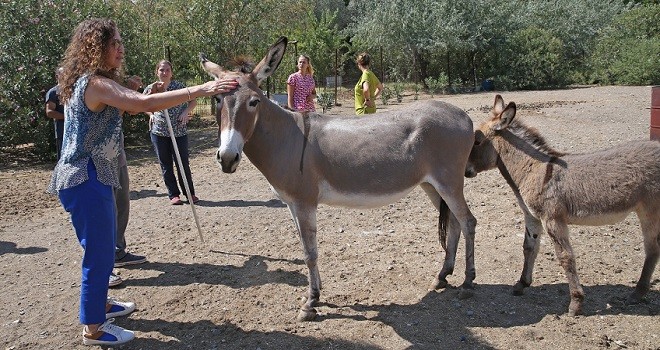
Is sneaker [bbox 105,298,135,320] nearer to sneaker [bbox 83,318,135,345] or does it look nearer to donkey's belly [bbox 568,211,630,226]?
sneaker [bbox 83,318,135,345]

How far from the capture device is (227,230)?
6527mm

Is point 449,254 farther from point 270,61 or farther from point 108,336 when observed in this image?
point 108,336

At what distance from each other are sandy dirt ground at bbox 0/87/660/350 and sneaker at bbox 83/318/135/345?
0.09 meters

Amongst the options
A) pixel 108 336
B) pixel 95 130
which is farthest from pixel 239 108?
pixel 108 336

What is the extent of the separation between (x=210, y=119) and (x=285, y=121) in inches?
555

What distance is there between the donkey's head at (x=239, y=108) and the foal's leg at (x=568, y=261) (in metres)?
2.54

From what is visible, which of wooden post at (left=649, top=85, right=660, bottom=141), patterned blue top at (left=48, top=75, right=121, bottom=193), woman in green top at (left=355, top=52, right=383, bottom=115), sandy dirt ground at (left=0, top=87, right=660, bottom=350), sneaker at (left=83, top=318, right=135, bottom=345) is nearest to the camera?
patterned blue top at (left=48, top=75, right=121, bottom=193)

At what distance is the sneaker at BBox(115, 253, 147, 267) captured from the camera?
534 centimetres

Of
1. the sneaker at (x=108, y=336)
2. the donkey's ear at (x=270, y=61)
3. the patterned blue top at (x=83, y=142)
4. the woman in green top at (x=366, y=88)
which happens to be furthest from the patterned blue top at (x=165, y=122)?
the sneaker at (x=108, y=336)

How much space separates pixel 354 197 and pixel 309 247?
0.56m

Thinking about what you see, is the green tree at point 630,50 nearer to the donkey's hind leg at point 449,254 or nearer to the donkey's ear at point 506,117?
the donkey's ear at point 506,117

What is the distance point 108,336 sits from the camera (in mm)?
3787

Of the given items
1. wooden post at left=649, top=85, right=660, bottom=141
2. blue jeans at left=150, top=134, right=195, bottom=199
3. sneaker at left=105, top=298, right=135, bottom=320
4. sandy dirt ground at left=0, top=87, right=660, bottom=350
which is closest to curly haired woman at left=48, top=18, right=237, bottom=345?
sneaker at left=105, top=298, right=135, bottom=320

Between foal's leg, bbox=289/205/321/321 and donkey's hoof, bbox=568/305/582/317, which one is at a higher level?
foal's leg, bbox=289/205/321/321
